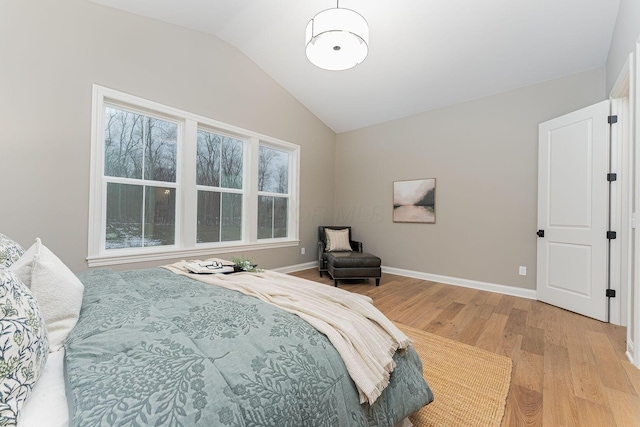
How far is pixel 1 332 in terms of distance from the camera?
589 millimetres

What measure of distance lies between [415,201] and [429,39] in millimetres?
2306

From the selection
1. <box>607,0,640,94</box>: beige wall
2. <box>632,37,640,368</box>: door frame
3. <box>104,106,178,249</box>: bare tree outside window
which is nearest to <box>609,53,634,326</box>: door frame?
<box>607,0,640,94</box>: beige wall

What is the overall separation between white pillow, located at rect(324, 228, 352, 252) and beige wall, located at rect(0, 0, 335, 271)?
8.88ft

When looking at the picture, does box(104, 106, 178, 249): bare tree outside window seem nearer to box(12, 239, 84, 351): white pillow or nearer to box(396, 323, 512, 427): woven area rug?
box(12, 239, 84, 351): white pillow

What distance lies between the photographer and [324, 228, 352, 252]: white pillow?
4586mm

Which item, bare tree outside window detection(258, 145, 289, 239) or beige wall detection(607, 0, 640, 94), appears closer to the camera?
beige wall detection(607, 0, 640, 94)

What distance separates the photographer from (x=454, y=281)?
4.04 metres

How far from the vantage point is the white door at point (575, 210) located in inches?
107

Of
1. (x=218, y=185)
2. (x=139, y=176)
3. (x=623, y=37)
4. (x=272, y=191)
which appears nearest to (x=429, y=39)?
(x=623, y=37)

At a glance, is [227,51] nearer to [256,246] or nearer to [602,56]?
[256,246]

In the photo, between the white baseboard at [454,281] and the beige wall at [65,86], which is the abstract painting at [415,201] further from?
the beige wall at [65,86]

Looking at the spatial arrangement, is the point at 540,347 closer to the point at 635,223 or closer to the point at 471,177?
the point at 635,223

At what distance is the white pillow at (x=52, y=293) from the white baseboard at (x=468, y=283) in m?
4.29

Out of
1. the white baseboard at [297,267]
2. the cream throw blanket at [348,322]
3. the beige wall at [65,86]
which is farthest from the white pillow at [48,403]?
the white baseboard at [297,267]
